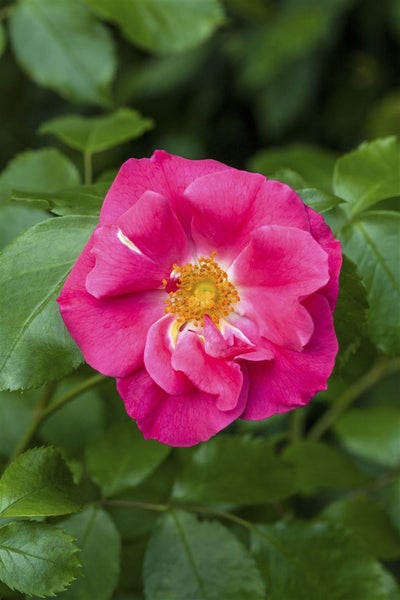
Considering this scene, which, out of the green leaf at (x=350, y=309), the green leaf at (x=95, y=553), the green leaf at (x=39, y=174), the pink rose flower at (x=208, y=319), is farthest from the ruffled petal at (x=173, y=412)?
the green leaf at (x=39, y=174)

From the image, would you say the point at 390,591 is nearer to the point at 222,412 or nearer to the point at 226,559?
the point at 226,559

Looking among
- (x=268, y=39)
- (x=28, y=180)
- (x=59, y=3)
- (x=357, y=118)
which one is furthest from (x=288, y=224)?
(x=357, y=118)

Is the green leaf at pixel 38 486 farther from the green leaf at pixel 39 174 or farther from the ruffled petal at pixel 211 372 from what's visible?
the green leaf at pixel 39 174

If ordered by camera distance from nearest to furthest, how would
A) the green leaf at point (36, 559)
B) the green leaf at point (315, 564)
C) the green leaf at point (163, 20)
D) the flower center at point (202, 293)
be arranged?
the green leaf at point (36, 559)
the flower center at point (202, 293)
the green leaf at point (315, 564)
the green leaf at point (163, 20)

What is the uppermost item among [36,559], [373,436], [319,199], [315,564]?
[319,199]

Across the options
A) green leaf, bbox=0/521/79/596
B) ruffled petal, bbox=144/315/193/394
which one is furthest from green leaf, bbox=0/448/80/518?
ruffled petal, bbox=144/315/193/394

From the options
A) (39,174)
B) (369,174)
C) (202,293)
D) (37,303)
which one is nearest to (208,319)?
(202,293)

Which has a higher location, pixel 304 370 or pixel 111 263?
pixel 111 263

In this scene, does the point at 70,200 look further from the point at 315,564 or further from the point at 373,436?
the point at 373,436
